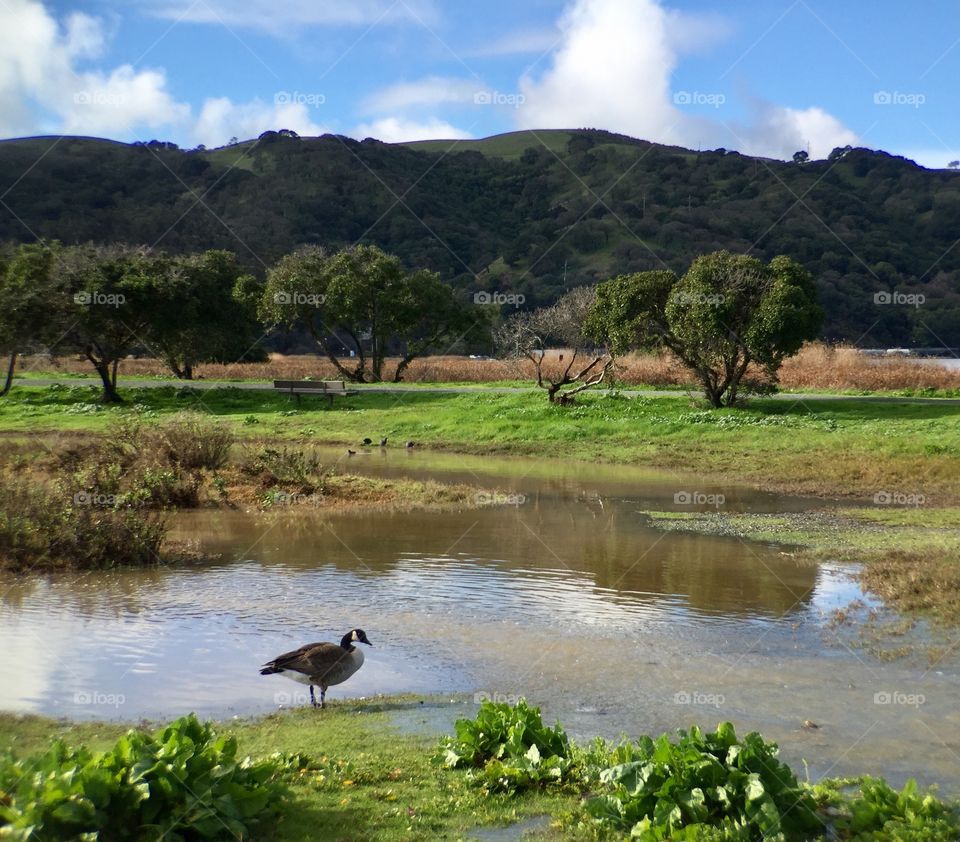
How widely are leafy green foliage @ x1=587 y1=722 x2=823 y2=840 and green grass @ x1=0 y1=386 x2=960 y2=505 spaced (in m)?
17.2

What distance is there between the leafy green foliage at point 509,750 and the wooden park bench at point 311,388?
108ft

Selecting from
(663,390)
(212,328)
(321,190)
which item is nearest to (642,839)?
(663,390)

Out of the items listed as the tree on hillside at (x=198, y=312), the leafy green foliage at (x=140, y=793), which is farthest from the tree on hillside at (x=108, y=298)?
the leafy green foliage at (x=140, y=793)

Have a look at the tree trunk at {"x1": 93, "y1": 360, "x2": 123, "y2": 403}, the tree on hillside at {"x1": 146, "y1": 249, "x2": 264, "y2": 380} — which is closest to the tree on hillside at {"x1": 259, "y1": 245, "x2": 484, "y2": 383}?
the tree on hillside at {"x1": 146, "y1": 249, "x2": 264, "y2": 380}

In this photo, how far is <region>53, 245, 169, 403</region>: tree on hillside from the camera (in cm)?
3919

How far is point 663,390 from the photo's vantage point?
128 feet

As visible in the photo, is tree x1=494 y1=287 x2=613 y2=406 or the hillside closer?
tree x1=494 y1=287 x2=613 y2=406

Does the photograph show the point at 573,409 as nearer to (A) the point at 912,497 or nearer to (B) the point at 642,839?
(A) the point at 912,497

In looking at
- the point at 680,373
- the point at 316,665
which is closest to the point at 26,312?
the point at 680,373

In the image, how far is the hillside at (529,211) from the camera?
10119 centimetres

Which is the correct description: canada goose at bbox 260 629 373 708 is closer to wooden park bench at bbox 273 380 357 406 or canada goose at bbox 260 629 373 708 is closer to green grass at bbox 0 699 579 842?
green grass at bbox 0 699 579 842

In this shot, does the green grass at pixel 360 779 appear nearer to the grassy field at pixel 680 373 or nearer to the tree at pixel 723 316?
the tree at pixel 723 316

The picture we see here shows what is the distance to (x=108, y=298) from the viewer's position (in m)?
39.2

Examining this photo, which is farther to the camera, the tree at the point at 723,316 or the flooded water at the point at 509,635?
the tree at the point at 723,316
